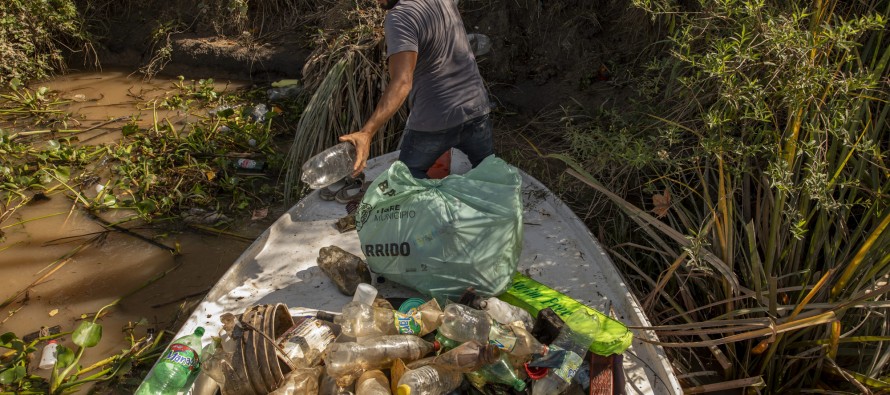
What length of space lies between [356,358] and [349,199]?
4.47 ft

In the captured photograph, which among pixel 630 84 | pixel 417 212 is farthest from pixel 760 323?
pixel 630 84

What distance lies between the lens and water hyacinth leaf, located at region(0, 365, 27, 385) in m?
2.73

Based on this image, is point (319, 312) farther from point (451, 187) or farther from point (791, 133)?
point (791, 133)

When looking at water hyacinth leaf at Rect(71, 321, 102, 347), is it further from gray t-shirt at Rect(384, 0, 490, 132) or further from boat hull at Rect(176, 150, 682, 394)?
gray t-shirt at Rect(384, 0, 490, 132)

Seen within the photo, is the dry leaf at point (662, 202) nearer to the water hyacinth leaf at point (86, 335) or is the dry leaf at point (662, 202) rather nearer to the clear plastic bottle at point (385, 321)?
the clear plastic bottle at point (385, 321)

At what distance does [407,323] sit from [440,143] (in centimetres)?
121

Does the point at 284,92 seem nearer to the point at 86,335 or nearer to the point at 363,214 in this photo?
the point at 86,335

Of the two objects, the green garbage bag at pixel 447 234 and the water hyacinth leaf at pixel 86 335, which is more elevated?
the green garbage bag at pixel 447 234

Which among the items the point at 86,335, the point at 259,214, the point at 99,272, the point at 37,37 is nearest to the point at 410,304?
the point at 86,335

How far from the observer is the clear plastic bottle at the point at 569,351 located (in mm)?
1803

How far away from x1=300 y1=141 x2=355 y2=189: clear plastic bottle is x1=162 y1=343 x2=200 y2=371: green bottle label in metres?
1.35

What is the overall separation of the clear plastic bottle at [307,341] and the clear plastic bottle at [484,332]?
1.27 ft

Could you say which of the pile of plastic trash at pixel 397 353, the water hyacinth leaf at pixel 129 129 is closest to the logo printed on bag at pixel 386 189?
the pile of plastic trash at pixel 397 353

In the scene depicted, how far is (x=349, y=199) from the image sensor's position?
3.07 metres
